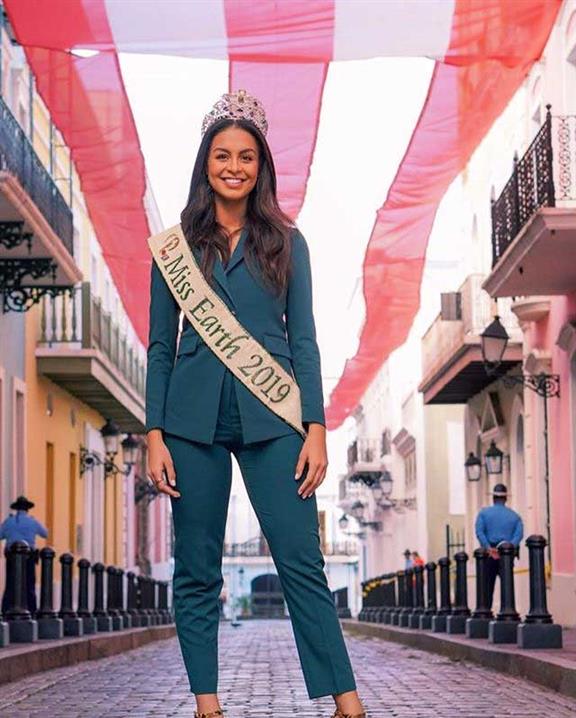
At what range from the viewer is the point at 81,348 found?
2739 cm

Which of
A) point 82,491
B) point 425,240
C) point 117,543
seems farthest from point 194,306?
point 117,543

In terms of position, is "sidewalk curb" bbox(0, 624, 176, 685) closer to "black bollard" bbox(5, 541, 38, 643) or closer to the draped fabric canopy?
"black bollard" bbox(5, 541, 38, 643)

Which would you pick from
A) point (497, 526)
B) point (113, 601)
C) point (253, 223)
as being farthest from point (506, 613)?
point (113, 601)

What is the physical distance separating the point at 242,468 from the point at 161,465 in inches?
9.8

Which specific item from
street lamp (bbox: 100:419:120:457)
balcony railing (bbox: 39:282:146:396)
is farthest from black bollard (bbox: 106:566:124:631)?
street lamp (bbox: 100:419:120:457)

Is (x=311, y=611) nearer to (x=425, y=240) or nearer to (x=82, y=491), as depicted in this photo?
(x=425, y=240)

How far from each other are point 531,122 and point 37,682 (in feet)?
44.3

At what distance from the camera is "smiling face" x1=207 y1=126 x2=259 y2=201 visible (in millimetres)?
5762

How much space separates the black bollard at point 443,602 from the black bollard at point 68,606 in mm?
4062

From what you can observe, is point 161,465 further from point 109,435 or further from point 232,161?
point 109,435

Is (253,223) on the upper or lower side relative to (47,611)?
upper

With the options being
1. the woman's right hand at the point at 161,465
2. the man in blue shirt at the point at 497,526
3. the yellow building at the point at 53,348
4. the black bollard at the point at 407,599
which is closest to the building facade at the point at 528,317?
the man in blue shirt at the point at 497,526

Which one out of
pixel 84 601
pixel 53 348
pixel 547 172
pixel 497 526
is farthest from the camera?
pixel 53 348

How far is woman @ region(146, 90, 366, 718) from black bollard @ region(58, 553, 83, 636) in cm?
1153
